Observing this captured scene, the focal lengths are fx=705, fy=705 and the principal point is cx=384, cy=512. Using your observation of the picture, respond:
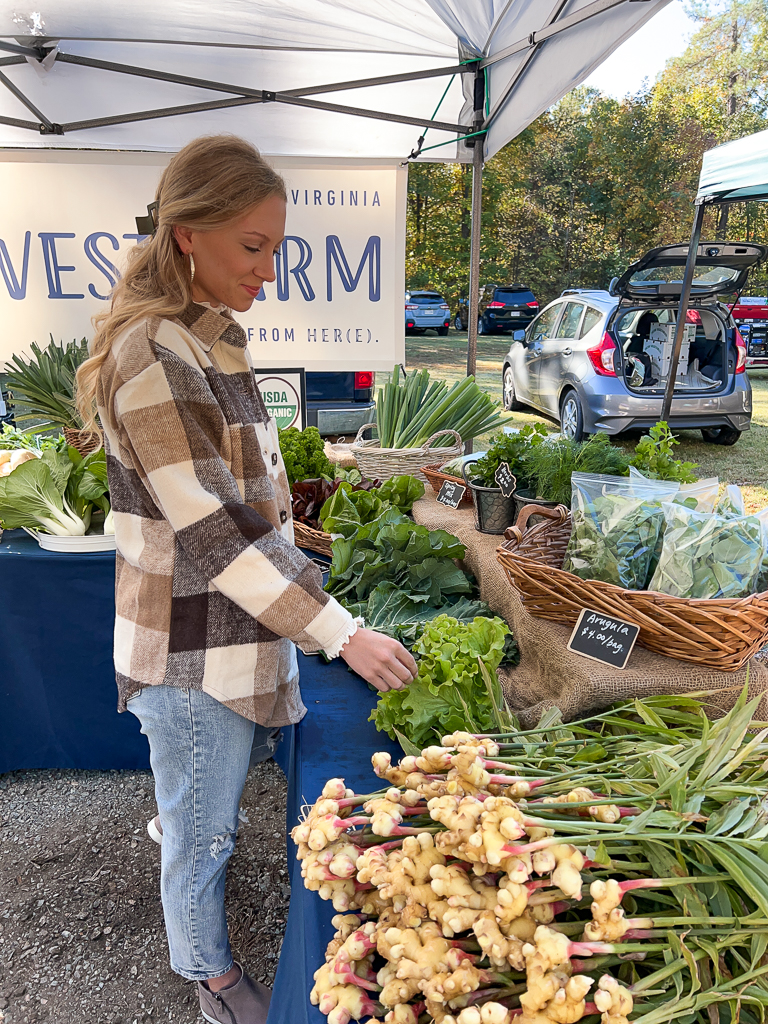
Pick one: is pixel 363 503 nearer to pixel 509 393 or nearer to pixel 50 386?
pixel 50 386

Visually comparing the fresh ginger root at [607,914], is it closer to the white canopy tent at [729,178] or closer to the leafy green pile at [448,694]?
the leafy green pile at [448,694]

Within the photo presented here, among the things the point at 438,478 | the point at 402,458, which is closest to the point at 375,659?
the point at 438,478

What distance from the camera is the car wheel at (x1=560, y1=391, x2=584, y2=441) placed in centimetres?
768

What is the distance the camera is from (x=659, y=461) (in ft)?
6.17

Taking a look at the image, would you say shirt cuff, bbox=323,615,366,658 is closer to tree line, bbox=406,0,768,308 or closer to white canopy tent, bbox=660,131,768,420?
white canopy tent, bbox=660,131,768,420

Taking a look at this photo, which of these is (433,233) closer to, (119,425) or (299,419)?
(299,419)

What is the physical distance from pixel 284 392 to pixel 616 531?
9.81ft

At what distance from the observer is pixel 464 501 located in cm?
257

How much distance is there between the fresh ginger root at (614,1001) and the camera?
688mm

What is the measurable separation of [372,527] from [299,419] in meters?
2.28

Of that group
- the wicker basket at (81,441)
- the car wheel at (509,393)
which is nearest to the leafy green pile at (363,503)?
the wicker basket at (81,441)

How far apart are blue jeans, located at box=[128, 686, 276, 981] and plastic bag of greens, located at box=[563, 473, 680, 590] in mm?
788

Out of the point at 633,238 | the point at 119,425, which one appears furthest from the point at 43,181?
the point at 633,238

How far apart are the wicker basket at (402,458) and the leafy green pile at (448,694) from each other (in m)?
1.55
